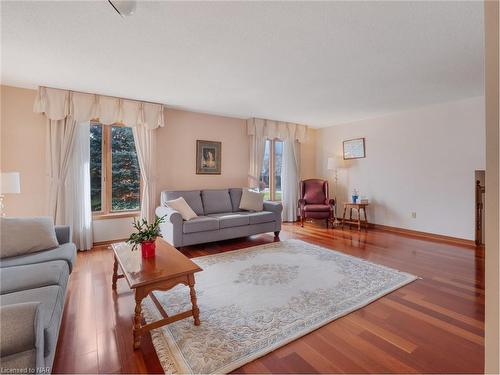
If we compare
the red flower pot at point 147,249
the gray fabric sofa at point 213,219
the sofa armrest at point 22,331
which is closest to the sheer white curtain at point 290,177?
the gray fabric sofa at point 213,219

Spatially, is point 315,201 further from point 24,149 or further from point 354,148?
point 24,149

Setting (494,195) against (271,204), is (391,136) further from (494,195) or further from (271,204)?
(494,195)

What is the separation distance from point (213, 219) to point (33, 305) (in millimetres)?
2812

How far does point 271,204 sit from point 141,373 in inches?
135

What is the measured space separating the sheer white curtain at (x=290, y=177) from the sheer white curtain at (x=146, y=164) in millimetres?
3038

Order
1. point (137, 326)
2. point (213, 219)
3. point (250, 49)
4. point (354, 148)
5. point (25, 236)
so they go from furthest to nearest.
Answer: point (354, 148) < point (213, 219) < point (250, 49) < point (25, 236) < point (137, 326)

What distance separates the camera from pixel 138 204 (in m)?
4.36

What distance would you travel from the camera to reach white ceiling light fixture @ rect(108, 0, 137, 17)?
164 centimetres

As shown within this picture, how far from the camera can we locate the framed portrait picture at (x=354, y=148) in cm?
541

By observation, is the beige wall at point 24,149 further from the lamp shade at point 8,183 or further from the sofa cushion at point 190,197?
the sofa cushion at point 190,197

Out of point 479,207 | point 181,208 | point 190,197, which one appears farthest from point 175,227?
point 479,207

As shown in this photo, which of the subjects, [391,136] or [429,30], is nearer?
[429,30]

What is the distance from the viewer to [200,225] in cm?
368

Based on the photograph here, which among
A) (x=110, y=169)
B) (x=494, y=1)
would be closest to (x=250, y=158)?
(x=110, y=169)
